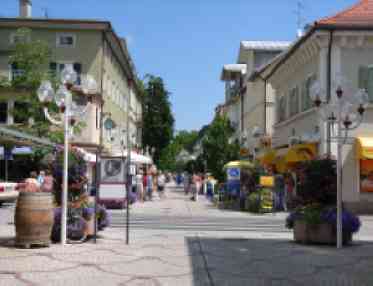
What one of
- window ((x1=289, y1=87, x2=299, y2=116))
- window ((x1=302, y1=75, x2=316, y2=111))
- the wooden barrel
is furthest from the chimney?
the wooden barrel

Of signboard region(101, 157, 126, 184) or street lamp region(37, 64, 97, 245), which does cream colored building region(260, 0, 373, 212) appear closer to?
signboard region(101, 157, 126, 184)

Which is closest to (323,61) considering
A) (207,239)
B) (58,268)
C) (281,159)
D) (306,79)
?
(306,79)

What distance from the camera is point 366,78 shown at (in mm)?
24562

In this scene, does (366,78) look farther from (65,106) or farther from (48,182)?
(65,106)

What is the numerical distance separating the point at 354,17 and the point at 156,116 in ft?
130

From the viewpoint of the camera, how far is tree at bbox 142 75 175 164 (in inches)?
2462

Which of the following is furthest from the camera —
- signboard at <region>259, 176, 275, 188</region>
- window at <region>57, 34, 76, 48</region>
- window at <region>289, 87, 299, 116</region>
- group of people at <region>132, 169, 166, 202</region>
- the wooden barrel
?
window at <region>57, 34, 76, 48</region>

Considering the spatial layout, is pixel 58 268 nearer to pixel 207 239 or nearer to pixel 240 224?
pixel 207 239

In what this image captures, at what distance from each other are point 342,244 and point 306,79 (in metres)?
16.2

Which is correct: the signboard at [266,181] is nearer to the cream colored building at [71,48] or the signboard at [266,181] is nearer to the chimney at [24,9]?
the cream colored building at [71,48]

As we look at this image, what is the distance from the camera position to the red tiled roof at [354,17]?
24.3 metres

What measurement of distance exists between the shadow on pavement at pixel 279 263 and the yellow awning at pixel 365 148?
34.0ft

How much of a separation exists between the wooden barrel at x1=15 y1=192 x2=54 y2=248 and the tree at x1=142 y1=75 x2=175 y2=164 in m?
50.8

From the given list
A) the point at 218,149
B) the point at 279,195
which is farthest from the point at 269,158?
the point at 279,195
